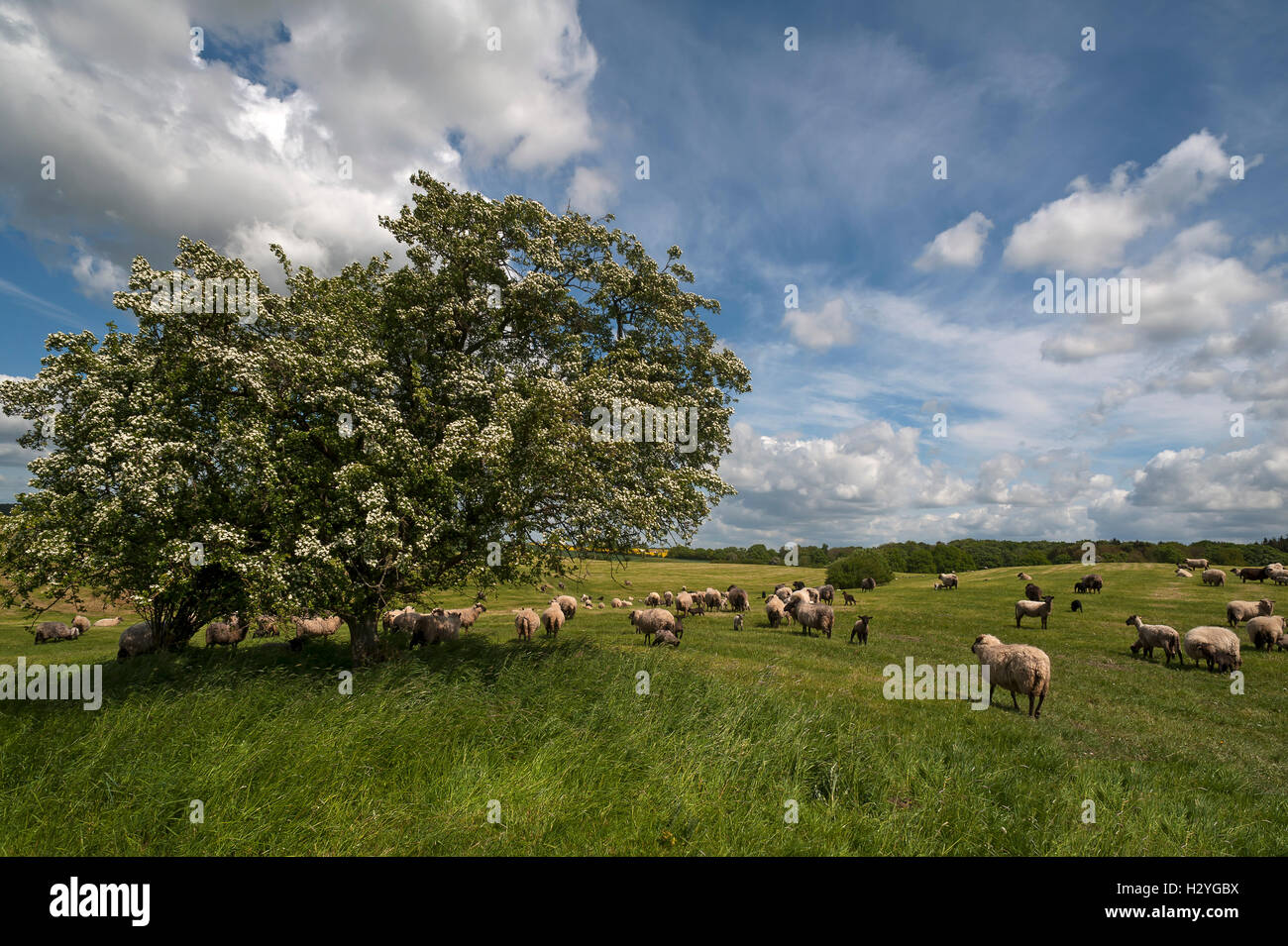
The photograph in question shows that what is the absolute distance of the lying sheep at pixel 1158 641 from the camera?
87.2 ft

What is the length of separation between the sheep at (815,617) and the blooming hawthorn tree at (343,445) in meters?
20.0

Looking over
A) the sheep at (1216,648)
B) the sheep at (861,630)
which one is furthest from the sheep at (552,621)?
the sheep at (1216,648)

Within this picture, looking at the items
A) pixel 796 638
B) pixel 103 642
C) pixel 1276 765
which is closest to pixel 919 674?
pixel 1276 765

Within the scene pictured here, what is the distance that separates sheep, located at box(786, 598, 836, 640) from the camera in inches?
1341

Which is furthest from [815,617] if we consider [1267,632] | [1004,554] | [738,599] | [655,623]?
[1004,554]

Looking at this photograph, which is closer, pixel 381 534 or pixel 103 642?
pixel 381 534

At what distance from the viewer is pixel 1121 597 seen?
47.5 meters

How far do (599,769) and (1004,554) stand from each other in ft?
593

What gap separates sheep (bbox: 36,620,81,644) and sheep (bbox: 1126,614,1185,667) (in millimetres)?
74699

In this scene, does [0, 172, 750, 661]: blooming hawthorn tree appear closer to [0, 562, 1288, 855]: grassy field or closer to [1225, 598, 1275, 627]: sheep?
[0, 562, 1288, 855]: grassy field

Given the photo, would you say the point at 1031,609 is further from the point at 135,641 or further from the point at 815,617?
the point at 135,641

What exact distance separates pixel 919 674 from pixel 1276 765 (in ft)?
29.7
